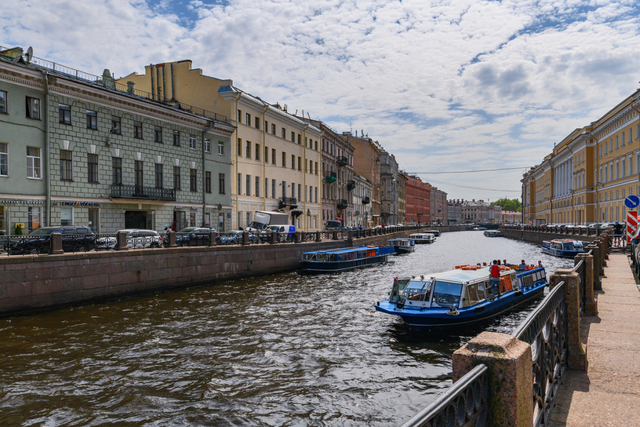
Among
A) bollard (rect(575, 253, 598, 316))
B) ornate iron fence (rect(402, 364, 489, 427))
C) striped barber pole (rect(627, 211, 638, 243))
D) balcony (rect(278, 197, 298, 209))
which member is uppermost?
balcony (rect(278, 197, 298, 209))

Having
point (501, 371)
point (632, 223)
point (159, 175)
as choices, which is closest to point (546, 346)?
point (501, 371)

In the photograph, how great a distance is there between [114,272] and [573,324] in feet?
55.1

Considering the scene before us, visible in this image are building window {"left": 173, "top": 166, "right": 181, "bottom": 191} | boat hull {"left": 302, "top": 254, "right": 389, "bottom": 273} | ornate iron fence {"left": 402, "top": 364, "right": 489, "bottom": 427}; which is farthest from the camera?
building window {"left": 173, "top": 166, "right": 181, "bottom": 191}

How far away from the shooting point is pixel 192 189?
111 feet

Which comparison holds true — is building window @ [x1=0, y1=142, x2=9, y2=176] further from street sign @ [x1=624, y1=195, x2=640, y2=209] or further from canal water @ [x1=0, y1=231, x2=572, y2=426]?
street sign @ [x1=624, y1=195, x2=640, y2=209]

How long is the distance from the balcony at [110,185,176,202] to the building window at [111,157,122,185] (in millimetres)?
438

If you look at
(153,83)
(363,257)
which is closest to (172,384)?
(363,257)

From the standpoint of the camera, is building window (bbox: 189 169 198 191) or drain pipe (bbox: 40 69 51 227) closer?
drain pipe (bbox: 40 69 51 227)

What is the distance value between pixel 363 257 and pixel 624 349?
25965mm

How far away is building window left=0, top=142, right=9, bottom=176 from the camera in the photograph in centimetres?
2202

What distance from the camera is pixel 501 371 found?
9.95ft

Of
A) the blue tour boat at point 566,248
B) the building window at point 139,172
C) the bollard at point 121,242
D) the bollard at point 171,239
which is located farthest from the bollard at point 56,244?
the blue tour boat at point 566,248

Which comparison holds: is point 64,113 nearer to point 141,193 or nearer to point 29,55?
point 29,55

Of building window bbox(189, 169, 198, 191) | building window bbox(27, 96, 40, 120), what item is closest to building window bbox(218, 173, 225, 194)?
building window bbox(189, 169, 198, 191)
